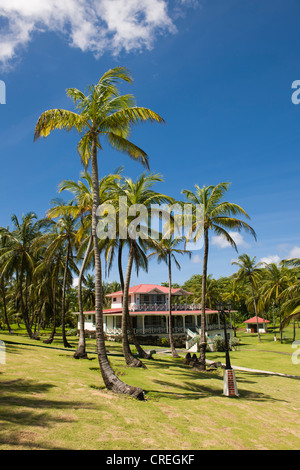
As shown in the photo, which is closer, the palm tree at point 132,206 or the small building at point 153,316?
the palm tree at point 132,206

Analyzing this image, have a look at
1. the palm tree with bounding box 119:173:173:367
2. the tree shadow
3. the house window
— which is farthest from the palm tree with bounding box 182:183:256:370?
the house window

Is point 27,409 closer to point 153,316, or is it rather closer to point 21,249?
point 21,249

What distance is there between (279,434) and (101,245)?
45.8 feet

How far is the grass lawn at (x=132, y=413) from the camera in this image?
21.2 ft

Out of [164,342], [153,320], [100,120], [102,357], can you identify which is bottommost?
[164,342]

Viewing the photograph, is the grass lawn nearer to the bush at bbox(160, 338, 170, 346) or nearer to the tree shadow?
the tree shadow

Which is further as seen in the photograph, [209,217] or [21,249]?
[21,249]

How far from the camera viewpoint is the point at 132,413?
8625mm

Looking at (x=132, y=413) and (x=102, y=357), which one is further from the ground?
(x=102, y=357)

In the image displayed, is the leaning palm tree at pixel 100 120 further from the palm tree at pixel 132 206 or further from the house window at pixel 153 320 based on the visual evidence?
the house window at pixel 153 320

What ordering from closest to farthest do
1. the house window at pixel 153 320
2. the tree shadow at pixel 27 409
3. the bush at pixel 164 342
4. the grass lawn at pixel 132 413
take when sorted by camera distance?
the tree shadow at pixel 27 409, the grass lawn at pixel 132 413, the bush at pixel 164 342, the house window at pixel 153 320

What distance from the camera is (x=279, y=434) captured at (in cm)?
883

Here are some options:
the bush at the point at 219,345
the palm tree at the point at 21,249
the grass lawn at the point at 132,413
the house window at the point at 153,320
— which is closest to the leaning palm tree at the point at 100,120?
the grass lawn at the point at 132,413

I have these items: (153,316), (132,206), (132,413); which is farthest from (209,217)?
(153,316)
